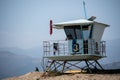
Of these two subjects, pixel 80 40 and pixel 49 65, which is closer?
pixel 80 40

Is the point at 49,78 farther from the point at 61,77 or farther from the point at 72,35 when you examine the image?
the point at 72,35

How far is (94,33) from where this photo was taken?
136 feet

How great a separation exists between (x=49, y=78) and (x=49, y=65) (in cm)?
379

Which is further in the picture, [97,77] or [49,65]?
[49,65]

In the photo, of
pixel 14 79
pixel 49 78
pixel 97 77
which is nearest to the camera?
pixel 97 77

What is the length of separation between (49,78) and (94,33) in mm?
6928

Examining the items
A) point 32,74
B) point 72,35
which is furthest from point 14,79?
point 72,35

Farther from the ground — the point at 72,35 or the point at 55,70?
the point at 72,35

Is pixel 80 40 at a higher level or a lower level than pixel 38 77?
higher

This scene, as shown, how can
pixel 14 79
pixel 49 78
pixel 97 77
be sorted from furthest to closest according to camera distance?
pixel 14 79 < pixel 49 78 < pixel 97 77

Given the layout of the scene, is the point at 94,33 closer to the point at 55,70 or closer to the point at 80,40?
the point at 80,40

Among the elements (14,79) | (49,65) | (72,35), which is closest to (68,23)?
(72,35)

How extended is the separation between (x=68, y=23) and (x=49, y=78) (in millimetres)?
6214

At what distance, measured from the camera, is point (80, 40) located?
1593 inches
